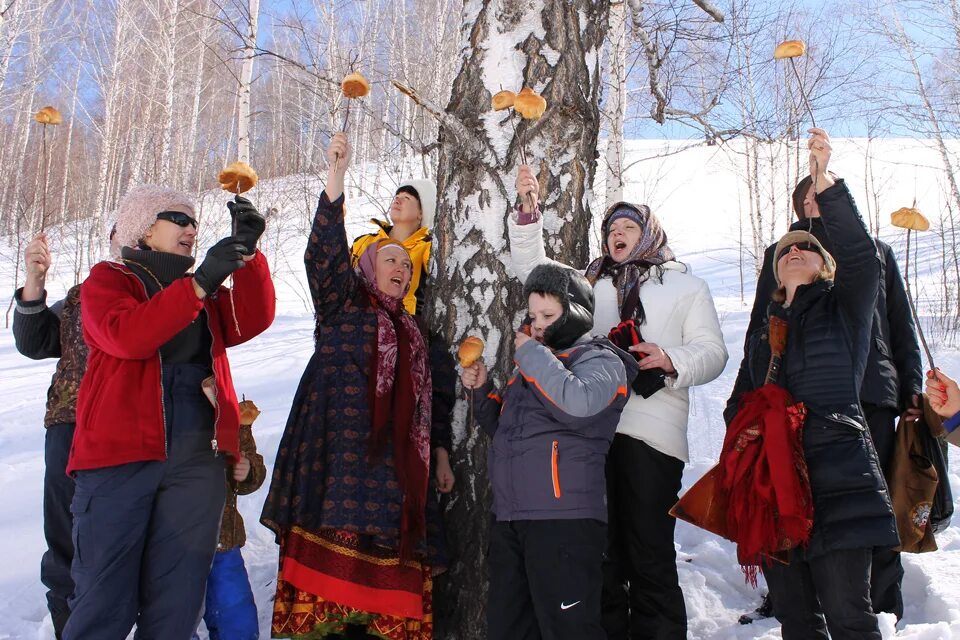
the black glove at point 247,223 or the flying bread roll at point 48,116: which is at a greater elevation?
the flying bread roll at point 48,116

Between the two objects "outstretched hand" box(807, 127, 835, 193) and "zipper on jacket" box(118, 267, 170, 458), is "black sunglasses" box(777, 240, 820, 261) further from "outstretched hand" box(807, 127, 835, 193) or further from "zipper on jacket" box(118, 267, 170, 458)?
"zipper on jacket" box(118, 267, 170, 458)

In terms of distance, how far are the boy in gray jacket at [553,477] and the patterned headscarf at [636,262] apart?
1.32 feet

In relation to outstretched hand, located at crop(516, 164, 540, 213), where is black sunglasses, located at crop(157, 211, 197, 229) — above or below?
below

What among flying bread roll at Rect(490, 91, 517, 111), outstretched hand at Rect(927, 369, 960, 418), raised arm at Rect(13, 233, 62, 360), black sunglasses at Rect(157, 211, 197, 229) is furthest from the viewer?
raised arm at Rect(13, 233, 62, 360)

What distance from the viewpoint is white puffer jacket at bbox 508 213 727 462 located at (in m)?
2.63

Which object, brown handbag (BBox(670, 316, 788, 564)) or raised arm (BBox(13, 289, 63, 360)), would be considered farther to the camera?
raised arm (BBox(13, 289, 63, 360))

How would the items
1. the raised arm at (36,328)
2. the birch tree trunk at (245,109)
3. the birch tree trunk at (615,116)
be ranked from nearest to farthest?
the raised arm at (36,328) < the birch tree trunk at (615,116) < the birch tree trunk at (245,109)

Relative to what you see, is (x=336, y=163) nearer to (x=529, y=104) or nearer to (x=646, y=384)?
(x=529, y=104)

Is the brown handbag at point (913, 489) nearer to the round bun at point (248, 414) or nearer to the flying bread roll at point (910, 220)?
the flying bread roll at point (910, 220)

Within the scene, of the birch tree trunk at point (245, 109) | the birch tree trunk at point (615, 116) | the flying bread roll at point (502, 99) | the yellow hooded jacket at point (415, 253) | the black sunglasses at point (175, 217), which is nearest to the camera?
the black sunglasses at point (175, 217)

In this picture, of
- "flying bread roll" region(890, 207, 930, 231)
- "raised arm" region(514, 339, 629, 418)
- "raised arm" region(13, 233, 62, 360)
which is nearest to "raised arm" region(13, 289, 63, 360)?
"raised arm" region(13, 233, 62, 360)

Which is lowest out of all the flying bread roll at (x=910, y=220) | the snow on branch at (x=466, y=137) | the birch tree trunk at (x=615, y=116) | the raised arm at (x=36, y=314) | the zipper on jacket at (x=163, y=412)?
the zipper on jacket at (x=163, y=412)

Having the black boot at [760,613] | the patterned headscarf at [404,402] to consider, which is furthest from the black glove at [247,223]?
the black boot at [760,613]

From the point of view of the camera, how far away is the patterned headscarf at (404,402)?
2.48 meters
